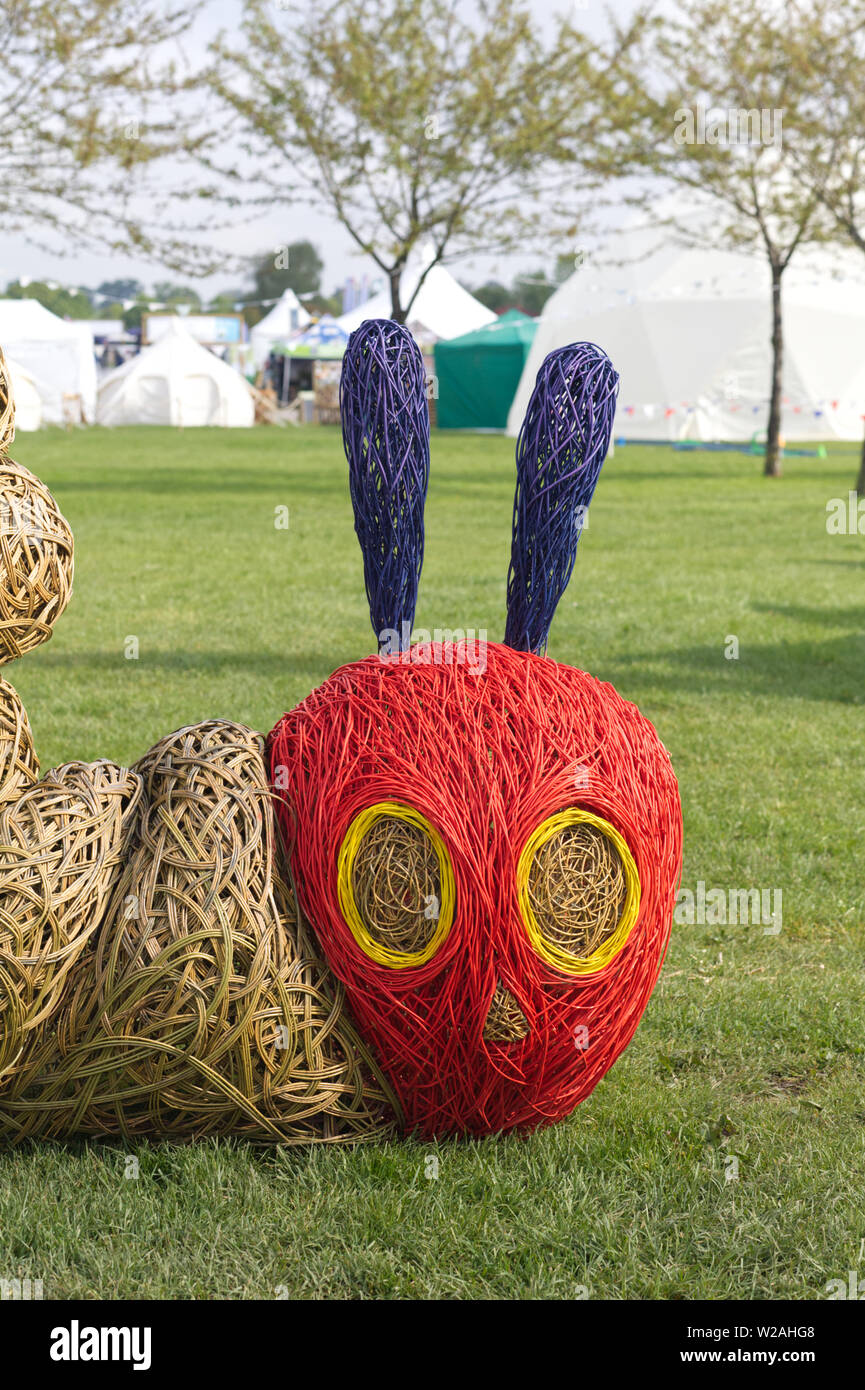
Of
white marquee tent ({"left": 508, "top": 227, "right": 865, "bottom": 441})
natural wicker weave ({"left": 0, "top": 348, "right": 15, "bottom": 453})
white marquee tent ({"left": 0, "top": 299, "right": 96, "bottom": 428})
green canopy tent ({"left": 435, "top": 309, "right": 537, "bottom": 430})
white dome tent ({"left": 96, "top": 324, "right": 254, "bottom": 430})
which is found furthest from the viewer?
white dome tent ({"left": 96, "top": 324, "right": 254, "bottom": 430})

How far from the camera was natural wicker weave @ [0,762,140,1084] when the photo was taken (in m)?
2.77

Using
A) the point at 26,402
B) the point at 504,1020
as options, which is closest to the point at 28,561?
the point at 504,1020

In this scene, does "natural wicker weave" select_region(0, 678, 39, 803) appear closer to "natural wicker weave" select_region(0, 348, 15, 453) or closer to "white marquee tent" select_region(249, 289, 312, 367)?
"natural wicker weave" select_region(0, 348, 15, 453)

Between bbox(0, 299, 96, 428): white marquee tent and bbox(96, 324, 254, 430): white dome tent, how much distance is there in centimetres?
92

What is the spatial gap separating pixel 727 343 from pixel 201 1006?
2975 centimetres

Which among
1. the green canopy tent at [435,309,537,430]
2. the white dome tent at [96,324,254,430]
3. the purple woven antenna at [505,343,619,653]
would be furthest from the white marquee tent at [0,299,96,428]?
the purple woven antenna at [505,343,619,653]

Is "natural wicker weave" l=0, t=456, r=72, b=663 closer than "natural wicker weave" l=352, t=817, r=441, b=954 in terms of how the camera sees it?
No

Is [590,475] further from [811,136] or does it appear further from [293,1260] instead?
[811,136]

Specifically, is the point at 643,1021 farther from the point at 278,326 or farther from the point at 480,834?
the point at 278,326

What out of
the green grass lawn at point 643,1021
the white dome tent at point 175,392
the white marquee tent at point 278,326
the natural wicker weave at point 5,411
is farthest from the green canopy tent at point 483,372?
the natural wicker weave at point 5,411

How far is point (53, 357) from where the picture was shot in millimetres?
35656

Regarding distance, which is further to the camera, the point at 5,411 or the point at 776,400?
the point at 776,400

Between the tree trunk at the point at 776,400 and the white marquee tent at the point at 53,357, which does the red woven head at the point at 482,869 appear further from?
the white marquee tent at the point at 53,357

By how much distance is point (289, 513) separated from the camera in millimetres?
16453
